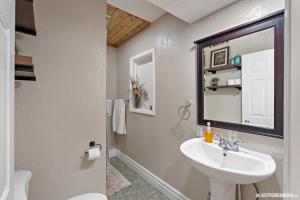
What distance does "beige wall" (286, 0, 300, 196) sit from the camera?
478mm

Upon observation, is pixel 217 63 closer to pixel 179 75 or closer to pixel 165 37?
pixel 179 75

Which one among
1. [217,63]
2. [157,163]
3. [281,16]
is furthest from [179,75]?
[157,163]

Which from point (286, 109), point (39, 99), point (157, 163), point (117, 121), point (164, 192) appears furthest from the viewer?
point (117, 121)

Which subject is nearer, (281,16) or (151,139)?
(281,16)

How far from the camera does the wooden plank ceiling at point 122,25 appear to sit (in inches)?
81.7

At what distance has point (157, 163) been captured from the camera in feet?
7.28

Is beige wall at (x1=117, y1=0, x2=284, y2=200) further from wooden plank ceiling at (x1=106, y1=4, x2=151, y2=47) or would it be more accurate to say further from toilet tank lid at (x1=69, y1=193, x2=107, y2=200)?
toilet tank lid at (x1=69, y1=193, x2=107, y2=200)

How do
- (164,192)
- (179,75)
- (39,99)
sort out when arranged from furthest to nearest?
1. (164,192)
2. (179,75)
3. (39,99)

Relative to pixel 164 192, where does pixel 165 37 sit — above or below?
above

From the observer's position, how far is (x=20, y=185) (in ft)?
2.94

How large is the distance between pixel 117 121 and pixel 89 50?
6.07ft

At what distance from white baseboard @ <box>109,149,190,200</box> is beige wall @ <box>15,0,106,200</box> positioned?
0.92m

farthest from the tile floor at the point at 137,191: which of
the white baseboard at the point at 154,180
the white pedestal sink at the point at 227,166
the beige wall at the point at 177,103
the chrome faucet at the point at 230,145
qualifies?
the chrome faucet at the point at 230,145

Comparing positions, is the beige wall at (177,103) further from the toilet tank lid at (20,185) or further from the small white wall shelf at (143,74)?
the toilet tank lid at (20,185)
